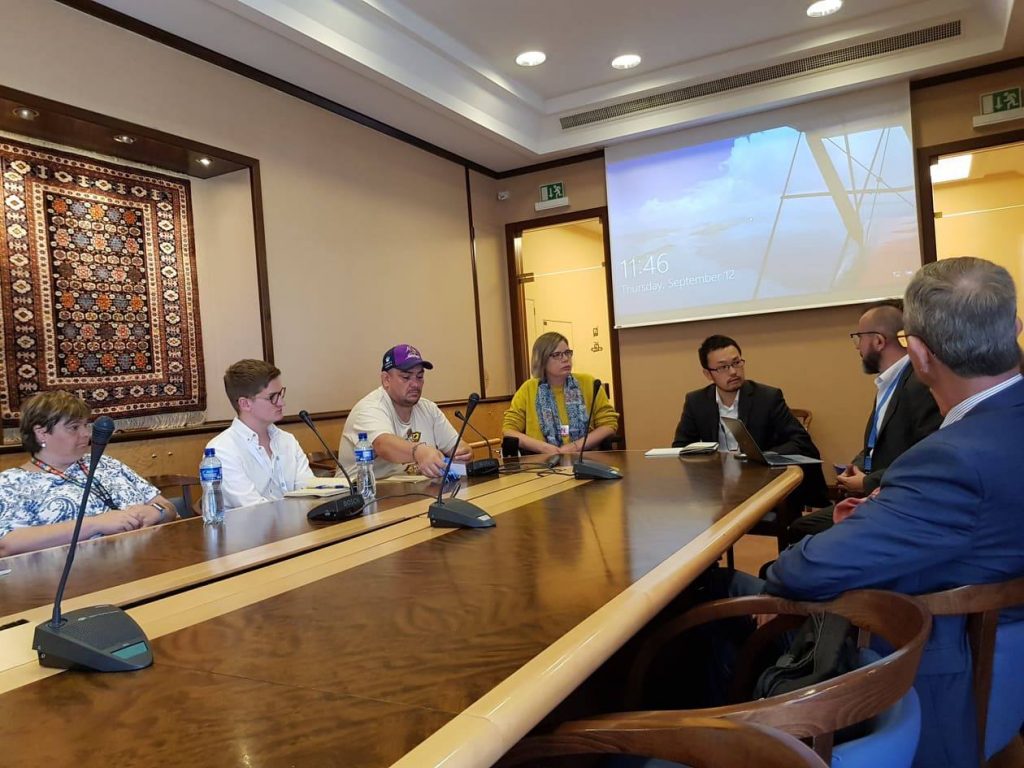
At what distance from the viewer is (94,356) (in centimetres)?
319

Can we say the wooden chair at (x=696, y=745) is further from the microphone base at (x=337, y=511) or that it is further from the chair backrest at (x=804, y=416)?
the chair backrest at (x=804, y=416)

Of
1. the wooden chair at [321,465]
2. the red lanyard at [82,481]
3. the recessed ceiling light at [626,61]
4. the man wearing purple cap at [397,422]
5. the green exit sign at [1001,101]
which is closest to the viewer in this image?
the red lanyard at [82,481]

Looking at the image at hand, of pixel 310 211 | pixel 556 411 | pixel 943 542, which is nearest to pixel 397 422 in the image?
pixel 556 411

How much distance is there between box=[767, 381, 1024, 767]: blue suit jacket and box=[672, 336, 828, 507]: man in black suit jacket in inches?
68.3

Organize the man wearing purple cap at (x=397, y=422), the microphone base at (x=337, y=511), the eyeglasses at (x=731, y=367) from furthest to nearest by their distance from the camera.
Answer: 1. the eyeglasses at (x=731, y=367)
2. the man wearing purple cap at (x=397, y=422)
3. the microphone base at (x=337, y=511)

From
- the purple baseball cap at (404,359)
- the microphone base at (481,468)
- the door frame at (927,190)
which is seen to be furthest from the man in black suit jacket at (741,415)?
the door frame at (927,190)

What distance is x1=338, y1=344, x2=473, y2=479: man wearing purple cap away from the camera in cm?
284

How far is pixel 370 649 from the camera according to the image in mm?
911

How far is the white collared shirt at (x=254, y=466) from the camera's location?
7.72 ft

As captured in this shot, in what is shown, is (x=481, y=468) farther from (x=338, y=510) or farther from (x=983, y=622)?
(x=983, y=622)

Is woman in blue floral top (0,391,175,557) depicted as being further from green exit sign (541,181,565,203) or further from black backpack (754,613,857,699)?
green exit sign (541,181,565,203)

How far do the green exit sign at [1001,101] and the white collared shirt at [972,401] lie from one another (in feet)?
13.3

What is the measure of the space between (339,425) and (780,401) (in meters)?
2.45

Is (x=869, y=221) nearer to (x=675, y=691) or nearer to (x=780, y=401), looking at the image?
(x=780, y=401)
